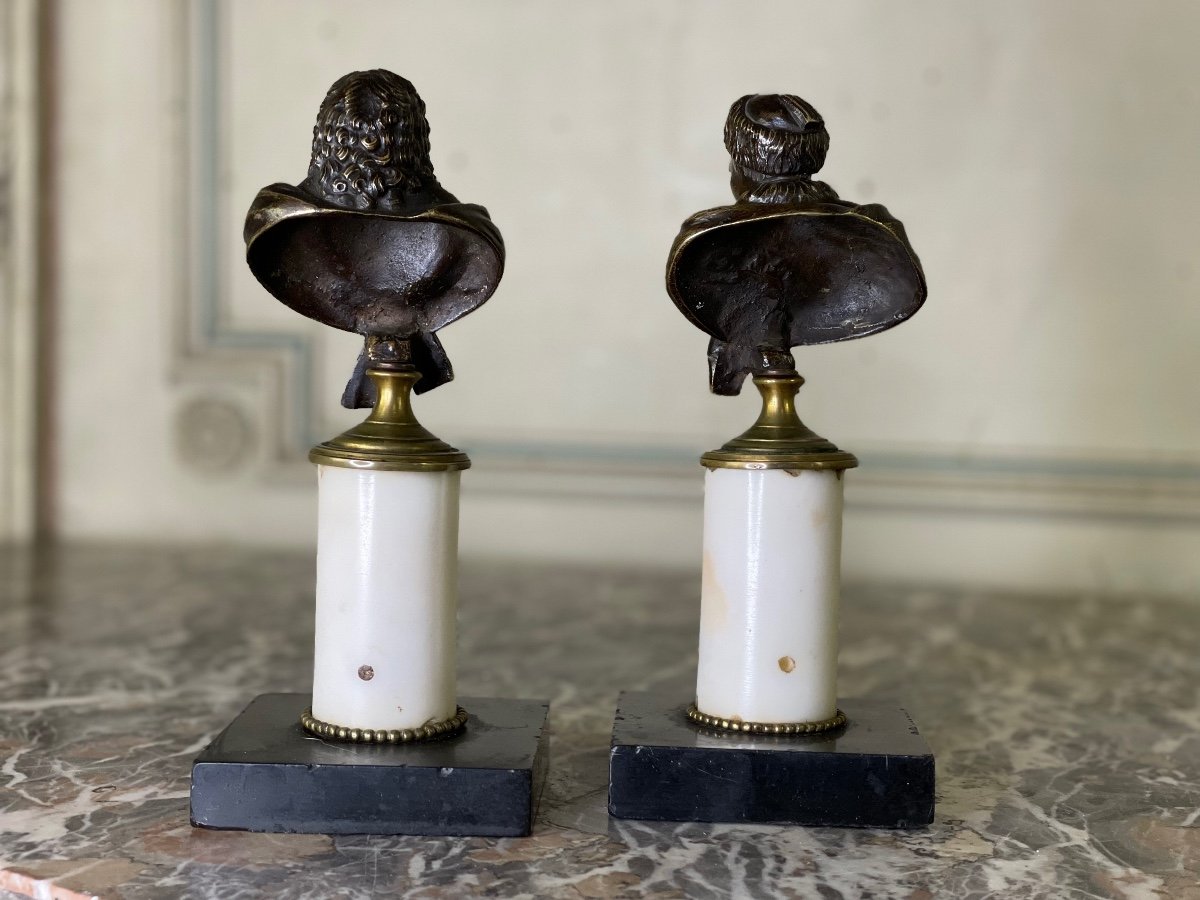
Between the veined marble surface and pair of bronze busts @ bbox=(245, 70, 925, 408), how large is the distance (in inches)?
11.5

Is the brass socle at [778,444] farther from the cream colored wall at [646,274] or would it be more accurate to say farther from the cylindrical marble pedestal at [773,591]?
the cream colored wall at [646,274]

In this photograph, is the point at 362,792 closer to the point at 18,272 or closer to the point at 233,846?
the point at 233,846

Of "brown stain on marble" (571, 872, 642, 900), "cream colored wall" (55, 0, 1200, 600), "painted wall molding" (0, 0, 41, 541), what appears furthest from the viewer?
"painted wall molding" (0, 0, 41, 541)

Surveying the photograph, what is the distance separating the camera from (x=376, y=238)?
76cm

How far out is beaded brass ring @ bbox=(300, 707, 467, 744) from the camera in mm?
734

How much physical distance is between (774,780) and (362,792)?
0.78ft

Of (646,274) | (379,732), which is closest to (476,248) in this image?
(379,732)

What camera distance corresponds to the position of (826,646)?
765mm

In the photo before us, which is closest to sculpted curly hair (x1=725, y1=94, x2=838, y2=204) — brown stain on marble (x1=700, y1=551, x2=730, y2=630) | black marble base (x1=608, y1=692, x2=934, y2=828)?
brown stain on marble (x1=700, y1=551, x2=730, y2=630)

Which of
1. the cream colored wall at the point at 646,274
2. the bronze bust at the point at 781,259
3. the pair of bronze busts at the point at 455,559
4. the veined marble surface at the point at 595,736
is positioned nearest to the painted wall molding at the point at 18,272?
the cream colored wall at the point at 646,274

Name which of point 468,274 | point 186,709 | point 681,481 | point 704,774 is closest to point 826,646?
point 704,774

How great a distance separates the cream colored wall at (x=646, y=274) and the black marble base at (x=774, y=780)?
4.18 ft

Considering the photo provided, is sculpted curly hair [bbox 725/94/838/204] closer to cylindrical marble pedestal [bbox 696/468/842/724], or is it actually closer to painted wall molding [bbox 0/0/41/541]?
cylindrical marble pedestal [bbox 696/468/842/724]

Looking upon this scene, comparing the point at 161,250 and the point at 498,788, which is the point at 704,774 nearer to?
the point at 498,788
